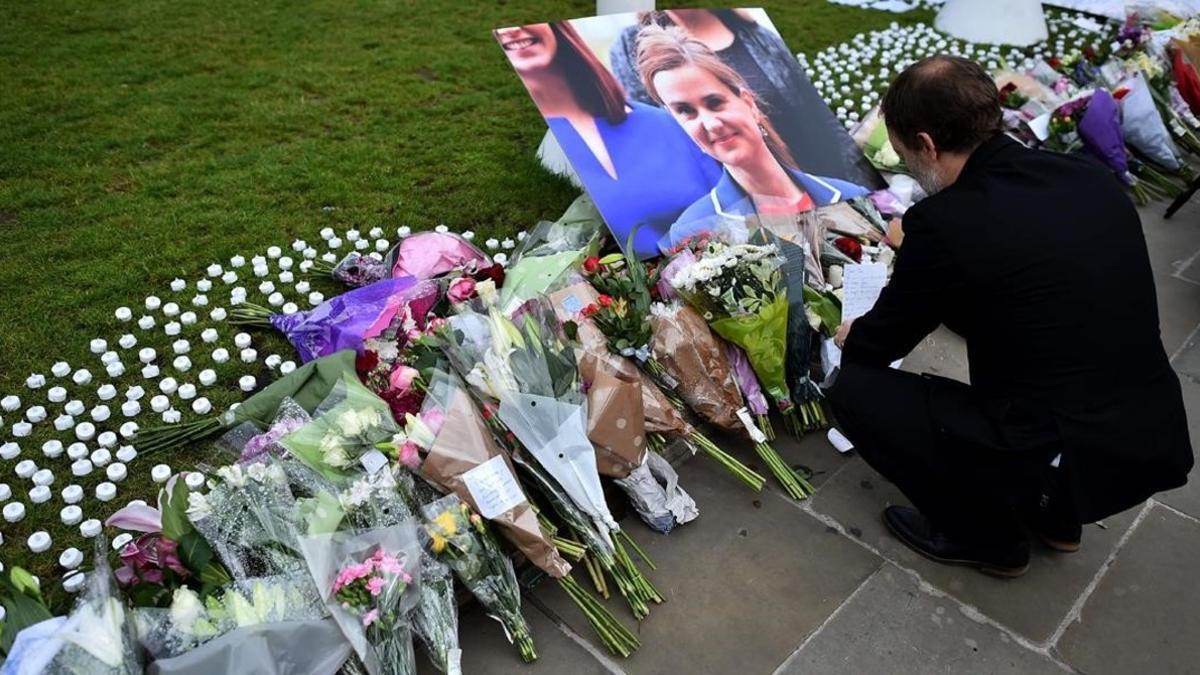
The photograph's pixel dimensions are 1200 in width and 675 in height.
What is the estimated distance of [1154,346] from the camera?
8.02 feet

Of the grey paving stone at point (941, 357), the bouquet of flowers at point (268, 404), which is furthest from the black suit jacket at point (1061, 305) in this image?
the bouquet of flowers at point (268, 404)

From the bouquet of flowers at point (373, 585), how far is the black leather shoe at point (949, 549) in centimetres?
166

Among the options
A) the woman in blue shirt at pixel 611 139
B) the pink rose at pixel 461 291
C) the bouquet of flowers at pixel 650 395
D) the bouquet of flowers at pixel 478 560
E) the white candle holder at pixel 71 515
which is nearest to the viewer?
the bouquet of flowers at pixel 478 560

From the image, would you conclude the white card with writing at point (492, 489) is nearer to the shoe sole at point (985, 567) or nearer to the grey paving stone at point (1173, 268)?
the shoe sole at point (985, 567)

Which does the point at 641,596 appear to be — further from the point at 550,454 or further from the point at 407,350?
the point at 407,350

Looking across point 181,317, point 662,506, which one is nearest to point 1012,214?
point 662,506

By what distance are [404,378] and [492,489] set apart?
1.91 feet

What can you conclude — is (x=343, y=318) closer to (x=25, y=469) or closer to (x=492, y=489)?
(x=25, y=469)

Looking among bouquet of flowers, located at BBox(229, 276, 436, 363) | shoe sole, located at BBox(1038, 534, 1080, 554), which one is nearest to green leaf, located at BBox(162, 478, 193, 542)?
bouquet of flowers, located at BBox(229, 276, 436, 363)

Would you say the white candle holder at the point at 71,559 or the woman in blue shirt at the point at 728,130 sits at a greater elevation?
the woman in blue shirt at the point at 728,130

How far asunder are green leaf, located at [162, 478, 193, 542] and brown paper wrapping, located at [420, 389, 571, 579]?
0.66m

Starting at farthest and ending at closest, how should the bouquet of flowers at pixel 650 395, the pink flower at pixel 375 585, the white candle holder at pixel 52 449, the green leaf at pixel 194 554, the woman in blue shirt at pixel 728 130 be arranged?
the woman in blue shirt at pixel 728 130, the white candle holder at pixel 52 449, the bouquet of flowers at pixel 650 395, the green leaf at pixel 194 554, the pink flower at pixel 375 585

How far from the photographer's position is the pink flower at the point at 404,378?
2.91 metres

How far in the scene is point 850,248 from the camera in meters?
4.15
